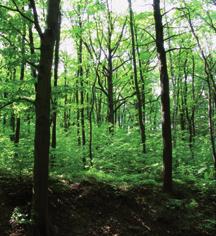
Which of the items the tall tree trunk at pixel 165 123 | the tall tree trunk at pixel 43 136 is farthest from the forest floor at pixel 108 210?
the tall tree trunk at pixel 165 123

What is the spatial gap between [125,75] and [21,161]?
1574 centimetres

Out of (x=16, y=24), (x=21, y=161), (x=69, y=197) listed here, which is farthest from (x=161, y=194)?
(x=16, y=24)

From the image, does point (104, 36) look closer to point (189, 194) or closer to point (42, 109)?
point (189, 194)

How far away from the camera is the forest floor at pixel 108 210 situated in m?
7.12

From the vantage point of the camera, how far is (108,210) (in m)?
8.30

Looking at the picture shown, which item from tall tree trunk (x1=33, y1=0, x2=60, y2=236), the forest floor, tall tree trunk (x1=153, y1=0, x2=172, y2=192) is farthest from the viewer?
tall tree trunk (x1=153, y1=0, x2=172, y2=192)

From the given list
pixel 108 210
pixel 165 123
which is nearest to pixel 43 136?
pixel 108 210

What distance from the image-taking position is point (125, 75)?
2378 cm

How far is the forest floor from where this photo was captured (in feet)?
23.4

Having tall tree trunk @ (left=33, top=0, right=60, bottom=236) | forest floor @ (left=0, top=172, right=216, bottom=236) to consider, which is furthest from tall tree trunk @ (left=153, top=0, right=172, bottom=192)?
tall tree trunk @ (left=33, top=0, right=60, bottom=236)

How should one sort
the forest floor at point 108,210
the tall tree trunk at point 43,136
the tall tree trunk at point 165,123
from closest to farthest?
the tall tree trunk at point 43,136
the forest floor at point 108,210
the tall tree trunk at point 165,123

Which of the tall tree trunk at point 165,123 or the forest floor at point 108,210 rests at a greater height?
the tall tree trunk at point 165,123

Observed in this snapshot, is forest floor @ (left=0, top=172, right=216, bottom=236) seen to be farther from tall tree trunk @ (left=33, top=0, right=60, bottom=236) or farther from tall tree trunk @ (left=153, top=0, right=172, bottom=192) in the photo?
tall tree trunk @ (left=153, top=0, right=172, bottom=192)

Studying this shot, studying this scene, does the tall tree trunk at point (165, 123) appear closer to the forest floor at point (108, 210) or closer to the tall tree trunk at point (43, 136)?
the forest floor at point (108, 210)
